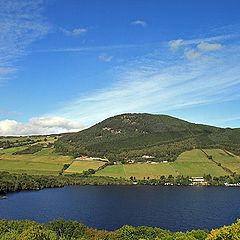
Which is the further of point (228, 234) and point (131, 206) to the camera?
point (131, 206)

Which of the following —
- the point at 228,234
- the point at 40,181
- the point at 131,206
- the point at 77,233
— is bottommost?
the point at 77,233

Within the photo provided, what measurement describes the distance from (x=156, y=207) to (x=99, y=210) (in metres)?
19.8

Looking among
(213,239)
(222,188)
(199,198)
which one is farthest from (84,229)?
(222,188)

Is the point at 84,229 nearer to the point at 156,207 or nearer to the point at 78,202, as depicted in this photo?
the point at 156,207

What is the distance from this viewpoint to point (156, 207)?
131875mm

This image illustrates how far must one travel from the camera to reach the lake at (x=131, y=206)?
108938 millimetres

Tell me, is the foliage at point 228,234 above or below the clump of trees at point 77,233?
above

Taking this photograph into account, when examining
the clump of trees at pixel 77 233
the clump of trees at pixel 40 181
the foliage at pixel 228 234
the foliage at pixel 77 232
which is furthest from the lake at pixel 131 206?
the foliage at pixel 228 234

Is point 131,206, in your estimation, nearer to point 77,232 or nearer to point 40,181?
point 77,232

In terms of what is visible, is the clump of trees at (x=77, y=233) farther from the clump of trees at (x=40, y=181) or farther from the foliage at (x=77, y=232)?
the clump of trees at (x=40, y=181)

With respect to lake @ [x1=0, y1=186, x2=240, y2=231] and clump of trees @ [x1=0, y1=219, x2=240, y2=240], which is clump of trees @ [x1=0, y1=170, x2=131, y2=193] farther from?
clump of trees @ [x1=0, y1=219, x2=240, y2=240]

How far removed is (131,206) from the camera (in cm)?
13500

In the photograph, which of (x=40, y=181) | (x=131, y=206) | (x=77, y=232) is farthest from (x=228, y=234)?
(x=40, y=181)

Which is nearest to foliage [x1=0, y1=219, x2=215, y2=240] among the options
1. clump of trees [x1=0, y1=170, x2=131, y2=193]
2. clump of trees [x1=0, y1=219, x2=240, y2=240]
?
clump of trees [x1=0, y1=219, x2=240, y2=240]
